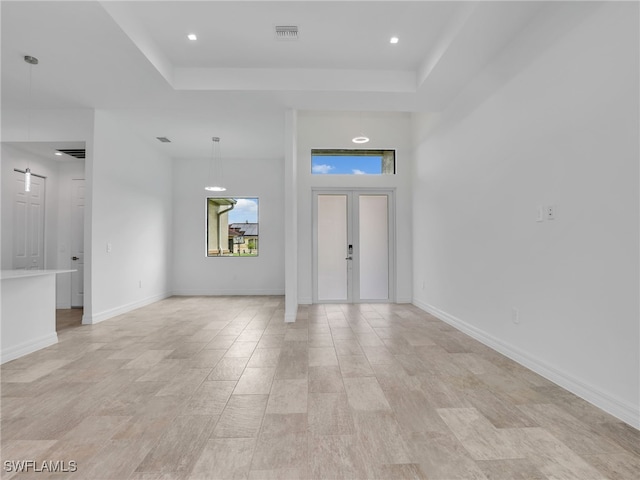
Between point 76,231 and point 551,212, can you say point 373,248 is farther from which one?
point 76,231

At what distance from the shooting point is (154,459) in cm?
174

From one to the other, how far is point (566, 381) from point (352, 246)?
13.9 feet

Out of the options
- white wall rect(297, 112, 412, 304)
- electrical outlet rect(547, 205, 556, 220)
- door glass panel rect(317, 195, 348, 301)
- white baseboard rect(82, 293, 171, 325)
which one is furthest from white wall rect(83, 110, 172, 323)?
electrical outlet rect(547, 205, 556, 220)

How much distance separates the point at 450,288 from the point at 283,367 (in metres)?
2.73

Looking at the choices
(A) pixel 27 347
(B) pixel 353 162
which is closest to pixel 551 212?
(B) pixel 353 162

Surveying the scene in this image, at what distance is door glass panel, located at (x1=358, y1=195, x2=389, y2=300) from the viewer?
6602 mm

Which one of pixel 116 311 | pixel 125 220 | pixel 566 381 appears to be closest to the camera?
pixel 566 381

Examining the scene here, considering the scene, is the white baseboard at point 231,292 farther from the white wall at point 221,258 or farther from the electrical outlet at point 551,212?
the electrical outlet at point 551,212

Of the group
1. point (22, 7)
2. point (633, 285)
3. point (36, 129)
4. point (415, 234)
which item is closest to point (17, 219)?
point (36, 129)

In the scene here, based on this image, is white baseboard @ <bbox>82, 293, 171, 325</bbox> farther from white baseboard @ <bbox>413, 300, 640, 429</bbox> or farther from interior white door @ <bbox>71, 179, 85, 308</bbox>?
white baseboard @ <bbox>413, 300, 640, 429</bbox>

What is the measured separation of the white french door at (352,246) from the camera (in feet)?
21.5

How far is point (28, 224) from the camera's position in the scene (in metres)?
5.84

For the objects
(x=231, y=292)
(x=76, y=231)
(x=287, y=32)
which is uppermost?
(x=287, y=32)

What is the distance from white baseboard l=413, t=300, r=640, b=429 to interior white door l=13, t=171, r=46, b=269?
267 inches
